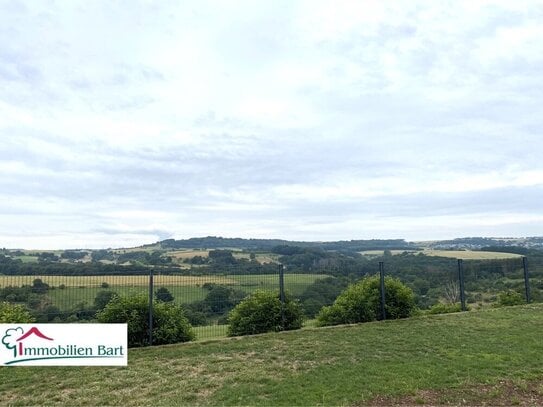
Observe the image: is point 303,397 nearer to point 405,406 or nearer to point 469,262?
point 405,406

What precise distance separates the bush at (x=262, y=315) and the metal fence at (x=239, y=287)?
177 mm

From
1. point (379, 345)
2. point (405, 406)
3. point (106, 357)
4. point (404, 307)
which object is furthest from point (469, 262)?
point (106, 357)

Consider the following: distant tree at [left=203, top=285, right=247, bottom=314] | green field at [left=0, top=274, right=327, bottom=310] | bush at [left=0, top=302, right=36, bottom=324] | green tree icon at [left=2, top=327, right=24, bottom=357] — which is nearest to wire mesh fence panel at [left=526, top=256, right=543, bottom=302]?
green field at [left=0, top=274, right=327, bottom=310]

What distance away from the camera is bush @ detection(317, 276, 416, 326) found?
38.5 feet

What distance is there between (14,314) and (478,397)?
27.1 ft

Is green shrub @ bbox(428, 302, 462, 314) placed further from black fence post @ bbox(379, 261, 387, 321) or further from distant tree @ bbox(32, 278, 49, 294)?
distant tree @ bbox(32, 278, 49, 294)

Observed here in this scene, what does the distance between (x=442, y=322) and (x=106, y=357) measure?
795cm

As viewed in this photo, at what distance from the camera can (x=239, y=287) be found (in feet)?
34.4

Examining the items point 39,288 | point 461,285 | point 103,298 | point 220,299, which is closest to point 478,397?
point 220,299

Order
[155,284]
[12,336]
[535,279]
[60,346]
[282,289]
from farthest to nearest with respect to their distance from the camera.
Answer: [535,279] < [282,289] < [155,284] < [12,336] < [60,346]

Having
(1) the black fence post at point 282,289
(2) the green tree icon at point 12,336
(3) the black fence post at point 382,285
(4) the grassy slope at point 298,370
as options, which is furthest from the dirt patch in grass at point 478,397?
(2) the green tree icon at point 12,336

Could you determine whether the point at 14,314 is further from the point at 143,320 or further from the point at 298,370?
the point at 298,370

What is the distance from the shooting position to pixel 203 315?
10.0 metres

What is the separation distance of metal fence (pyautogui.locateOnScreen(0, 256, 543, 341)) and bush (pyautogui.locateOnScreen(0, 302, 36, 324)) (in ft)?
0.40
